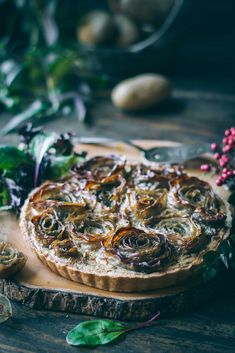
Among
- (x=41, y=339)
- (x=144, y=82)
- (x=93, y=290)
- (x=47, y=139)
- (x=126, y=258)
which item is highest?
(x=144, y=82)

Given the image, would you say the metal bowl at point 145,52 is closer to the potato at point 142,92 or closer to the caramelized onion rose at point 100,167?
the potato at point 142,92

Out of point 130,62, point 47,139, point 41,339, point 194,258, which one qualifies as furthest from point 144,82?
point 41,339

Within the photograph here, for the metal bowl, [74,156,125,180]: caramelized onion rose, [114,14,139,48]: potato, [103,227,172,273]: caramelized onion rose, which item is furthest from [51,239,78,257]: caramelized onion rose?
[114,14,139,48]: potato

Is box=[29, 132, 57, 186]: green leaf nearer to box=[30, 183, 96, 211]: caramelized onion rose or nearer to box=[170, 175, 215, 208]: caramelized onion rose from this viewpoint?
box=[30, 183, 96, 211]: caramelized onion rose

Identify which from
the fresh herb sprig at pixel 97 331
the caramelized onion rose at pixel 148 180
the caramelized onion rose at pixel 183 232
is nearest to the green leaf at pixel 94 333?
the fresh herb sprig at pixel 97 331

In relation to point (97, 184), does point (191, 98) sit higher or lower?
higher

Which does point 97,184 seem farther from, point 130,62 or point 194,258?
point 130,62

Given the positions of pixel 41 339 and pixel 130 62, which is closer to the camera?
pixel 41 339
